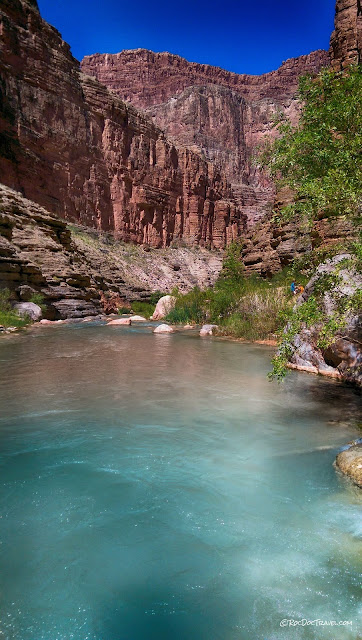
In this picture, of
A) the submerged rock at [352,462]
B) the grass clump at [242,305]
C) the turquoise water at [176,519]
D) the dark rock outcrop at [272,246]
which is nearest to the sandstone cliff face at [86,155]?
the dark rock outcrop at [272,246]

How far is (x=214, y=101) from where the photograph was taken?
97438 mm

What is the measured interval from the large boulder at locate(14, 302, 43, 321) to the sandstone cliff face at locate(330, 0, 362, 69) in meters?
15.9

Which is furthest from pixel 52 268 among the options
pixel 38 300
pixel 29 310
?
pixel 29 310

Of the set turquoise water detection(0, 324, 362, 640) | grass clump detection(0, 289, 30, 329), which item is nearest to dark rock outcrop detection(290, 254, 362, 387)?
turquoise water detection(0, 324, 362, 640)

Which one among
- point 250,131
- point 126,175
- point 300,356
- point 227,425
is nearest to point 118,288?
point 126,175

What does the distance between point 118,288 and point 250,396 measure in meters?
29.3

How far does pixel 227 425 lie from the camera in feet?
14.6

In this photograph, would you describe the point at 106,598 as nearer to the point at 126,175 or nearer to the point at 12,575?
the point at 12,575

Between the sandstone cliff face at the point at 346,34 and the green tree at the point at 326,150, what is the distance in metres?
11.4

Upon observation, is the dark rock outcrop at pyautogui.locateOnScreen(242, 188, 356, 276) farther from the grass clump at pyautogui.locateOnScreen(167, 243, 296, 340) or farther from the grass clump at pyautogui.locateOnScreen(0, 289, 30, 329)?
Answer: the grass clump at pyautogui.locateOnScreen(0, 289, 30, 329)

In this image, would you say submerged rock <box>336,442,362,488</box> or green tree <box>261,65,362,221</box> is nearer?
submerged rock <box>336,442,362,488</box>

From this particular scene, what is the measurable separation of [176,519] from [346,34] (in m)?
18.0

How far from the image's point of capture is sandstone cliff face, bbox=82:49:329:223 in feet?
300

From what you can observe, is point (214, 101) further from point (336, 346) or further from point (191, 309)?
point (336, 346)
